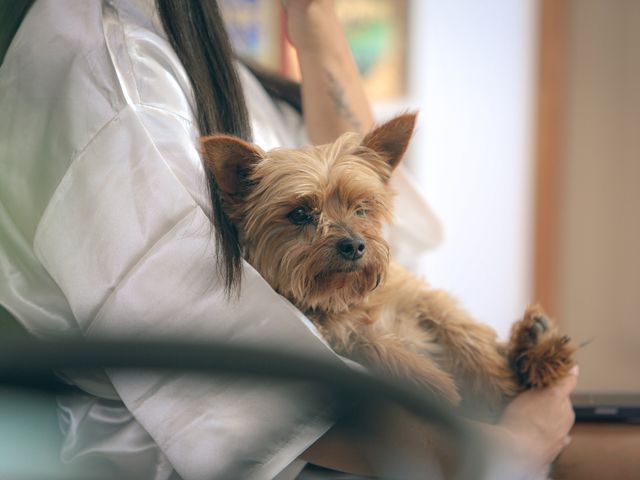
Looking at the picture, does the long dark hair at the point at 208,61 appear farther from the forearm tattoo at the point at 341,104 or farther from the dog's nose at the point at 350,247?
the forearm tattoo at the point at 341,104

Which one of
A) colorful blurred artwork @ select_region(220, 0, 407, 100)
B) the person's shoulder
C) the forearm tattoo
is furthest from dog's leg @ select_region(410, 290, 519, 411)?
colorful blurred artwork @ select_region(220, 0, 407, 100)

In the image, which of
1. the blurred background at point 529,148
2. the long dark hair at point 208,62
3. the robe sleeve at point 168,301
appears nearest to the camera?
the robe sleeve at point 168,301

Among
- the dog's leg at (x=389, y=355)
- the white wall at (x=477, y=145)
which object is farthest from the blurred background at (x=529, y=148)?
the dog's leg at (x=389, y=355)

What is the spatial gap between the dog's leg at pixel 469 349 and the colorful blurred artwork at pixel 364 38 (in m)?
1.83

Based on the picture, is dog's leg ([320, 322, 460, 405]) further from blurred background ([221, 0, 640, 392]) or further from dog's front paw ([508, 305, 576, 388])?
blurred background ([221, 0, 640, 392])

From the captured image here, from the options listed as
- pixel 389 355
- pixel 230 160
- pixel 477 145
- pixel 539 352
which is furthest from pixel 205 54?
pixel 477 145

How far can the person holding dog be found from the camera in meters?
0.76

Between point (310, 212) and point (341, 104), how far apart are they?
1.09 feet

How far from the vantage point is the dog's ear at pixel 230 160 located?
78 centimetres

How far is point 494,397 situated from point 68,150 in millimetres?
540

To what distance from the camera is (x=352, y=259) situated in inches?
32.4

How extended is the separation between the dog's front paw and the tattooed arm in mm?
359

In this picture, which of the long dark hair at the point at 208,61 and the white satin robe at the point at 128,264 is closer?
the white satin robe at the point at 128,264

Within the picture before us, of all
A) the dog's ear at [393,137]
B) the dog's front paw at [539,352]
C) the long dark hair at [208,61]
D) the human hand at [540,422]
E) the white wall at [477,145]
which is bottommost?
the white wall at [477,145]
